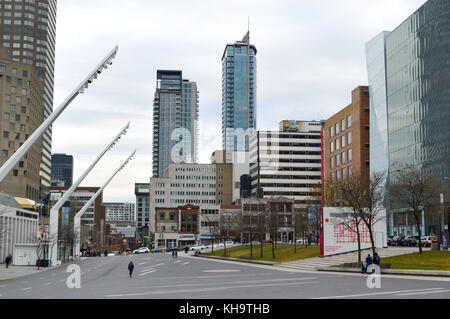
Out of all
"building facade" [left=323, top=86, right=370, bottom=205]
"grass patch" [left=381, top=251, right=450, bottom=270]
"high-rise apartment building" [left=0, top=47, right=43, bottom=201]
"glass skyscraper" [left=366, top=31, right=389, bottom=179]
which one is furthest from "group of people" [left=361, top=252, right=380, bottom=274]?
"high-rise apartment building" [left=0, top=47, right=43, bottom=201]

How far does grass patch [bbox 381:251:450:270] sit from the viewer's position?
41.4 meters

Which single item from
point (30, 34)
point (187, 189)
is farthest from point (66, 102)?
point (187, 189)

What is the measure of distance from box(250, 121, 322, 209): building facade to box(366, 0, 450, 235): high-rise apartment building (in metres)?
73.4

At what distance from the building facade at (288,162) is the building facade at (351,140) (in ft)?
177

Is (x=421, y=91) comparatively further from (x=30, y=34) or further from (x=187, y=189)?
(x=30, y=34)

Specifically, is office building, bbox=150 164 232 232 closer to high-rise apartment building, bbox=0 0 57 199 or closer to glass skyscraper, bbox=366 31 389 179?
high-rise apartment building, bbox=0 0 57 199

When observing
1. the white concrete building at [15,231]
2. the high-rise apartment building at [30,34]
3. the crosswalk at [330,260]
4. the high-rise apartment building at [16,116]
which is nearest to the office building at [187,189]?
the high-rise apartment building at [30,34]

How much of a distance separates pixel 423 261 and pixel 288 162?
138 meters

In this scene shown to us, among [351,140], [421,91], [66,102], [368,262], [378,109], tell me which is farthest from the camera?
[351,140]

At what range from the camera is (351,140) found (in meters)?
114

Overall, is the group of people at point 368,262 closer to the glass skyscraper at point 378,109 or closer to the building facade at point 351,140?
the building facade at point 351,140

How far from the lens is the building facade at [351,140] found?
11006 centimetres
